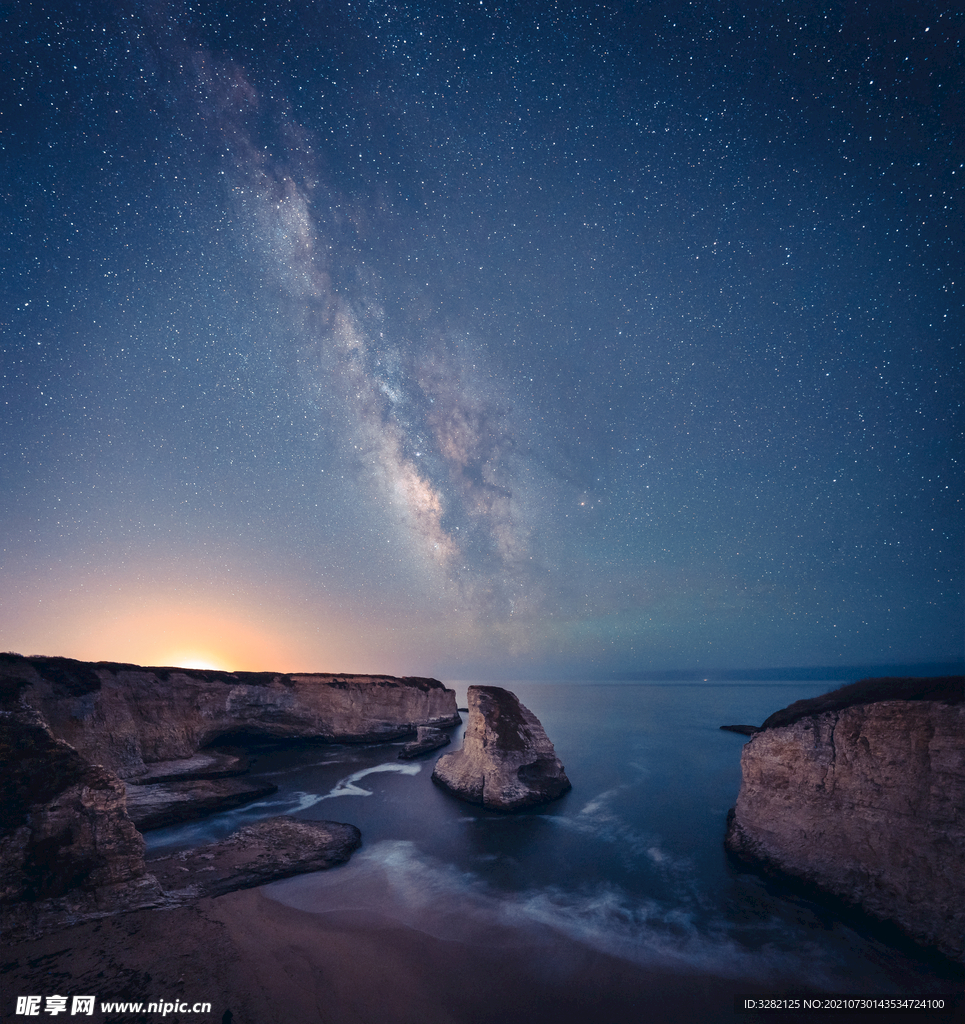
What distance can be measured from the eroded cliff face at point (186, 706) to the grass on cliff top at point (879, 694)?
29402 millimetres

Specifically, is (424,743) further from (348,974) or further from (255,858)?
(348,974)

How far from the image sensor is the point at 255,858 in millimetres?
16094

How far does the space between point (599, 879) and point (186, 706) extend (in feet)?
108

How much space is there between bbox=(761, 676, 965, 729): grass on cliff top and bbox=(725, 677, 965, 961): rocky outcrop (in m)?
0.06

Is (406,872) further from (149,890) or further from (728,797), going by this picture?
(728,797)

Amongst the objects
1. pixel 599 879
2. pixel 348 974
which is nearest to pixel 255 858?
pixel 348 974

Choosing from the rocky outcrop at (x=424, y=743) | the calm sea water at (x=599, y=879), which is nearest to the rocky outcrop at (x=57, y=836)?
the calm sea water at (x=599, y=879)

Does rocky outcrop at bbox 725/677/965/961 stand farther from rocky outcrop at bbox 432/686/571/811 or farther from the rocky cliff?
the rocky cliff

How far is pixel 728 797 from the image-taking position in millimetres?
25875

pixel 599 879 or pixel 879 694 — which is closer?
pixel 879 694

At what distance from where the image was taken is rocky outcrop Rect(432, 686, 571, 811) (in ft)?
78.3

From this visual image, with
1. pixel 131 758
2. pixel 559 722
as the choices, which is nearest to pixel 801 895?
pixel 131 758

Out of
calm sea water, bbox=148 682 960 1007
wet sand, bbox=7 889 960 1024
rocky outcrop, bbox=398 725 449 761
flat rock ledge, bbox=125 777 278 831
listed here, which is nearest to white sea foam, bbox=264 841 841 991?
calm sea water, bbox=148 682 960 1007

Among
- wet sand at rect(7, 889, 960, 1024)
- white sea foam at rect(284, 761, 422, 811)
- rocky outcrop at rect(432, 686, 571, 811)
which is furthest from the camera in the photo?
white sea foam at rect(284, 761, 422, 811)
